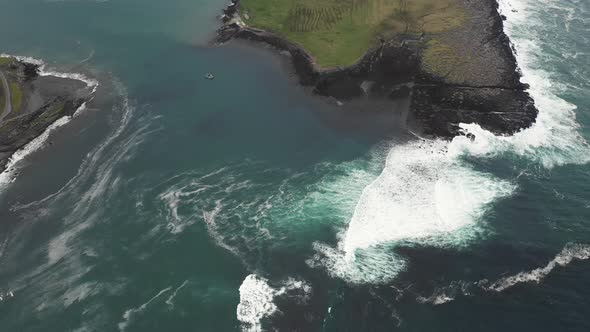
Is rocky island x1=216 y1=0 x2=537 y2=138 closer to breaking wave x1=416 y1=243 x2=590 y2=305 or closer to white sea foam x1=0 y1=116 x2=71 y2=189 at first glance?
breaking wave x1=416 y1=243 x2=590 y2=305

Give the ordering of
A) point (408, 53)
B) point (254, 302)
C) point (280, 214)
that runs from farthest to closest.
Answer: point (408, 53)
point (280, 214)
point (254, 302)

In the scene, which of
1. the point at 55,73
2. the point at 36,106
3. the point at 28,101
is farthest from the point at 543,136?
the point at 55,73

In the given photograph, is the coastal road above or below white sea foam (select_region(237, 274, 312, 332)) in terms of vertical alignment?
above

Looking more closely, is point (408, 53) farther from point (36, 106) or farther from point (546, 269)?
point (36, 106)

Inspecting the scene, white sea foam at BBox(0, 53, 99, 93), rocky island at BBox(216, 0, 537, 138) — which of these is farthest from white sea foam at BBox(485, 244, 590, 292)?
white sea foam at BBox(0, 53, 99, 93)

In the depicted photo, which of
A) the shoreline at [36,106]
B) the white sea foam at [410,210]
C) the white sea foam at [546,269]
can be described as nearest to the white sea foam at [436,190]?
the white sea foam at [410,210]

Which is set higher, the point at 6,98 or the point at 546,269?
the point at 6,98
